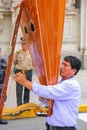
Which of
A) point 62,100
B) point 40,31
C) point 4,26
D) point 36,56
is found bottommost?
point 4,26

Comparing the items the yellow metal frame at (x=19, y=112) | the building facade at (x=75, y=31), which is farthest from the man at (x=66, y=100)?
the building facade at (x=75, y=31)

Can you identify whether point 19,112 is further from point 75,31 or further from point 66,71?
point 75,31

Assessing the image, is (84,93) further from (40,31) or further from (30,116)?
(40,31)

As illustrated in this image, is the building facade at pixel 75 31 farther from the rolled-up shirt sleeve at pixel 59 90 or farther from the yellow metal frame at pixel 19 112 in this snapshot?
the rolled-up shirt sleeve at pixel 59 90

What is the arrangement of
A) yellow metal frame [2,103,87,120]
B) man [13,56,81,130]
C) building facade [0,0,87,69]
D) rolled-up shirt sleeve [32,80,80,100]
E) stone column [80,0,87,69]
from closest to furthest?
rolled-up shirt sleeve [32,80,80,100]
man [13,56,81,130]
yellow metal frame [2,103,87,120]
building facade [0,0,87,69]
stone column [80,0,87,69]

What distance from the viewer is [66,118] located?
346cm

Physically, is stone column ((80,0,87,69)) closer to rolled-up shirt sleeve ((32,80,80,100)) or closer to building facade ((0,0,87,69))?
building facade ((0,0,87,69))

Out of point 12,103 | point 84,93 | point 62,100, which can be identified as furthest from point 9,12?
point 62,100

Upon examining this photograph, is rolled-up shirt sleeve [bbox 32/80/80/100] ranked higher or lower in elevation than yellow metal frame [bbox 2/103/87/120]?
higher

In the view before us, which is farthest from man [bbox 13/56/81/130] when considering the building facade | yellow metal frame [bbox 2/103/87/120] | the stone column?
the stone column

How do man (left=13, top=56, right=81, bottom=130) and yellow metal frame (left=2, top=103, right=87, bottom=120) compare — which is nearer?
man (left=13, top=56, right=81, bottom=130)

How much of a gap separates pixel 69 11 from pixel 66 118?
14439 mm

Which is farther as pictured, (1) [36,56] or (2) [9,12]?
(2) [9,12]

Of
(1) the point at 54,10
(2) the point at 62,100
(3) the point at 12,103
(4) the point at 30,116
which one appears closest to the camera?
(1) the point at 54,10
